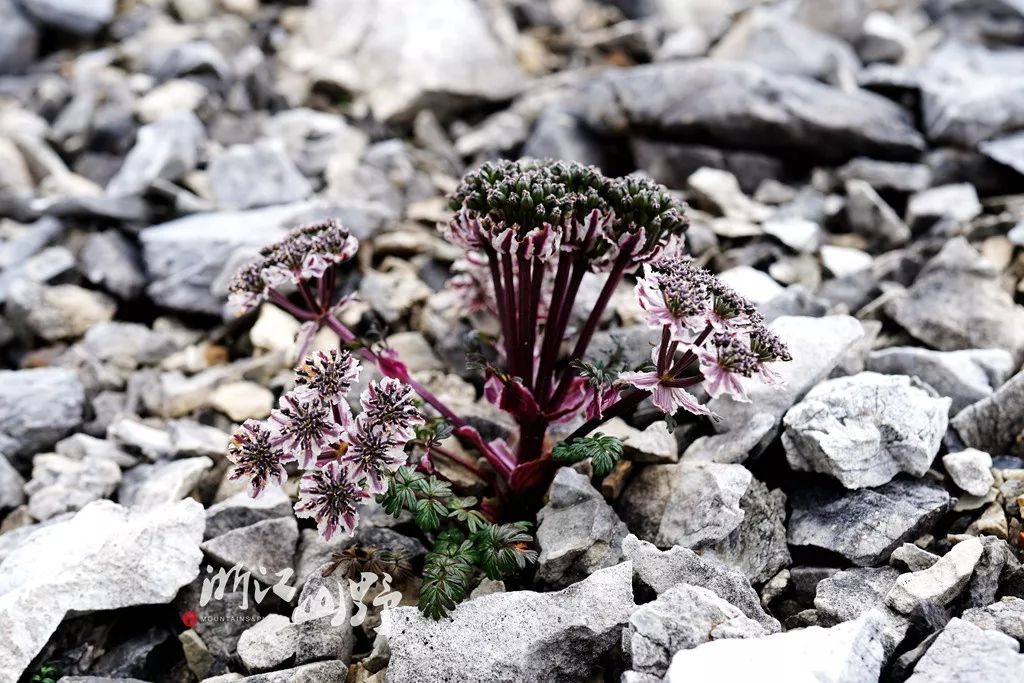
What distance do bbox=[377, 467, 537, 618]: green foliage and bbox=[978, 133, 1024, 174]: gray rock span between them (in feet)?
18.4

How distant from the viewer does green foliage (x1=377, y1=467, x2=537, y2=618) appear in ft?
13.1

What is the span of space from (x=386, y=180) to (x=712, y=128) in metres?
3.02

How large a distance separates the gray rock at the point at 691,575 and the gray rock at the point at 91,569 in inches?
89.3

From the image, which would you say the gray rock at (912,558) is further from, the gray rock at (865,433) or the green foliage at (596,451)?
the green foliage at (596,451)

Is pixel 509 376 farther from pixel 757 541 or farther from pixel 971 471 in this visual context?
pixel 971 471

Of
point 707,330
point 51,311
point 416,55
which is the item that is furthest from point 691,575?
point 416,55

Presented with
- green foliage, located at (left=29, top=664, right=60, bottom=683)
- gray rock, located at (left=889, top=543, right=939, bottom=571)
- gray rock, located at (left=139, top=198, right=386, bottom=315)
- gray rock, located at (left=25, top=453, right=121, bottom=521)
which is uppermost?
gray rock, located at (left=889, top=543, right=939, bottom=571)

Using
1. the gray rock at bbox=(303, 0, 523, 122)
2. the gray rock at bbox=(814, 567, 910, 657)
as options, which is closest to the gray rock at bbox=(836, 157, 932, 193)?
the gray rock at bbox=(303, 0, 523, 122)

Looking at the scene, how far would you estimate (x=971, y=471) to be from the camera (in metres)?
4.50

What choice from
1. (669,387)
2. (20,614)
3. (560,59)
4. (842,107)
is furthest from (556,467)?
(560,59)

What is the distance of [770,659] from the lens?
340cm

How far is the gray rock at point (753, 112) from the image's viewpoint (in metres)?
7.81

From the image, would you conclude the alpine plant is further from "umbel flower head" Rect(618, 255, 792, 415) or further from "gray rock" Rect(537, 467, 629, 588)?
"gray rock" Rect(537, 467, 629, 588)

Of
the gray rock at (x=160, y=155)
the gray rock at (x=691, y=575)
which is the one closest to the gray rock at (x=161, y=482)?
the gray rock at (x=691, y=575)
